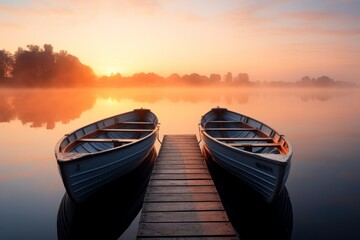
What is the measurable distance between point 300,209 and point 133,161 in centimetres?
646

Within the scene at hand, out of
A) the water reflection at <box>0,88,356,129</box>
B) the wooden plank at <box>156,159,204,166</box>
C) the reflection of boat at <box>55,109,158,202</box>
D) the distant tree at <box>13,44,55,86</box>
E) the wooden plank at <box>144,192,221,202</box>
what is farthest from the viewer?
the distant tree at <box>13,44,55,86</box>

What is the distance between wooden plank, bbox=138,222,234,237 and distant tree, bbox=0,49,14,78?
10072 cm

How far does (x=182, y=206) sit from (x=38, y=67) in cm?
9523

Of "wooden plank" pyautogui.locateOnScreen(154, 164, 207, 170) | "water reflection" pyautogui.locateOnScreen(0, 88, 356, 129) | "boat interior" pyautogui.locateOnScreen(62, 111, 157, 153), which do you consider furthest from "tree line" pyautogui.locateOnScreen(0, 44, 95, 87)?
"wooden plank" pyautogui.locateOnScreen(154, 164, 207, 170)

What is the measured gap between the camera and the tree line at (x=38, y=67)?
266ft

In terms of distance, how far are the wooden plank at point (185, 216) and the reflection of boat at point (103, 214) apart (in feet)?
→ 5.03

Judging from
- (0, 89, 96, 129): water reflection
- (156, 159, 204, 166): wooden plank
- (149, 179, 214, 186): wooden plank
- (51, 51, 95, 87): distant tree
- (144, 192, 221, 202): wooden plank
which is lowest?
(0, 89, 96, 129): water reflection

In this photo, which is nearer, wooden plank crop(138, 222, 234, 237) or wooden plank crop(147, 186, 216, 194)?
wooden plank crop(138, 222, 234, 237)

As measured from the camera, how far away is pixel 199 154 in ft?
35.4

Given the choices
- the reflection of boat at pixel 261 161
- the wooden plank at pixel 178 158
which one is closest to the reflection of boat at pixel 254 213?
the reflection of boat at pixel 261 161

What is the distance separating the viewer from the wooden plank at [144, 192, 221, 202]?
6.55 metres

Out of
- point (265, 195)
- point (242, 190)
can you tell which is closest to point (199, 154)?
point (242, 190)

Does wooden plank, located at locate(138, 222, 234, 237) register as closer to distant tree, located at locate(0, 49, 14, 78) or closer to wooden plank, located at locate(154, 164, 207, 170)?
wooden plank, located at locate(154, 164, 207, 170)

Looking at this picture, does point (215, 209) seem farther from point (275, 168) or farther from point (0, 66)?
point (0, 66)
